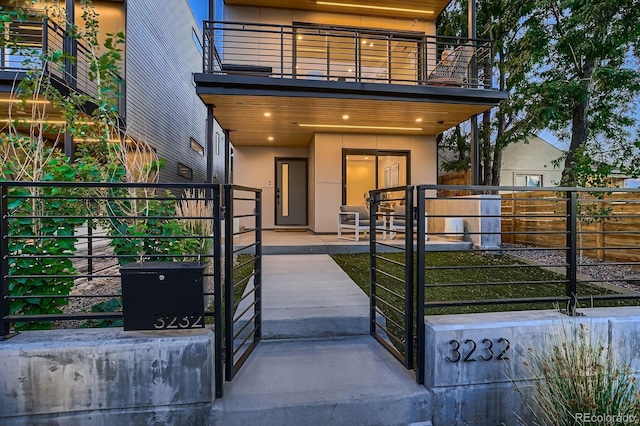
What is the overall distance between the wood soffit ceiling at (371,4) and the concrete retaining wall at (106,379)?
817cm

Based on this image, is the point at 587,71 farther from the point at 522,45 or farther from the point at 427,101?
the point at 427,101

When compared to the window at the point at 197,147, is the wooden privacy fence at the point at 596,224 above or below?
below

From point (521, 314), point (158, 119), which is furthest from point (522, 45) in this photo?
point (158, 119)

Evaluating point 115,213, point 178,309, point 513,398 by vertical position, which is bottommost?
point 513,398

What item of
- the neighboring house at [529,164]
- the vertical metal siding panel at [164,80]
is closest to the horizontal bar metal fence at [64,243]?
the vertical metal siding panel at [164,80]

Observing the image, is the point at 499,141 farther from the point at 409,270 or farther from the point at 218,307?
the point at 218,307

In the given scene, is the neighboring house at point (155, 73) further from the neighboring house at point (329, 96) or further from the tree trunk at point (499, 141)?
the tree trunk at point (499, 141)

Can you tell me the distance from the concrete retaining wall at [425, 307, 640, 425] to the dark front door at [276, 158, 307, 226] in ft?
26.0

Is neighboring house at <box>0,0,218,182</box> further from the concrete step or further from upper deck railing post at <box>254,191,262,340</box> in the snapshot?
the concrete step

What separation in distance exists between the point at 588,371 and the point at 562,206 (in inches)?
223

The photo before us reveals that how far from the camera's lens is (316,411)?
1.76m

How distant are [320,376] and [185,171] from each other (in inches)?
454

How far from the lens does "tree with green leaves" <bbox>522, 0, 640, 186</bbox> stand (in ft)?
23.6

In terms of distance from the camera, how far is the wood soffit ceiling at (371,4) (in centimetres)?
764
